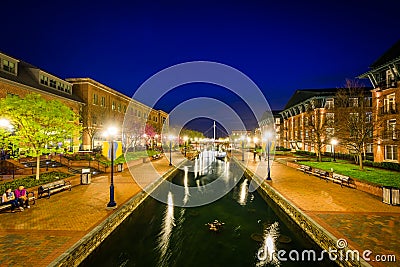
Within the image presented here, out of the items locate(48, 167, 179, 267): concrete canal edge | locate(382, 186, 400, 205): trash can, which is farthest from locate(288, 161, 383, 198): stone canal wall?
locate(48, 167, 179, 267): concrete canal edge

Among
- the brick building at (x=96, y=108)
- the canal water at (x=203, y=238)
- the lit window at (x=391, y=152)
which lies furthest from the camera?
the brick building at (x=96, y=108)

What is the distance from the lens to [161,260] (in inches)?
347

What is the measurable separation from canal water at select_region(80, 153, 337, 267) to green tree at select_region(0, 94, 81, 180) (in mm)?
8578

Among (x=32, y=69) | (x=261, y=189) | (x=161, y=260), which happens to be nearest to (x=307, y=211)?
(x=161, y=260)

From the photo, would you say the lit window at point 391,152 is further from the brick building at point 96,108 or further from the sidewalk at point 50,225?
the brick building at point 96,108

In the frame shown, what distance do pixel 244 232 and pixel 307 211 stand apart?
122 inches

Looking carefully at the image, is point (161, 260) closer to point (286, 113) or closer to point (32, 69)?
point (32, 69)

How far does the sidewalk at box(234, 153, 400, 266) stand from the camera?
7.90 m

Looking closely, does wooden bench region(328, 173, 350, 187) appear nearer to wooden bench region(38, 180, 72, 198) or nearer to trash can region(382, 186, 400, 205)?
trash can region(382, 186, 400, 205)

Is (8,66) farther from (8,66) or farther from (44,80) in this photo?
(44,80)

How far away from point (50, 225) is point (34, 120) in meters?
10.4

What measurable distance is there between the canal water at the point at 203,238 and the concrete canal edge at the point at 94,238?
222mm

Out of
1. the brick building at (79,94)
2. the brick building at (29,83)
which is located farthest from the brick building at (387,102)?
the brick building at (29,83)

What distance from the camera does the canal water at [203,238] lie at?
8.73 metres
